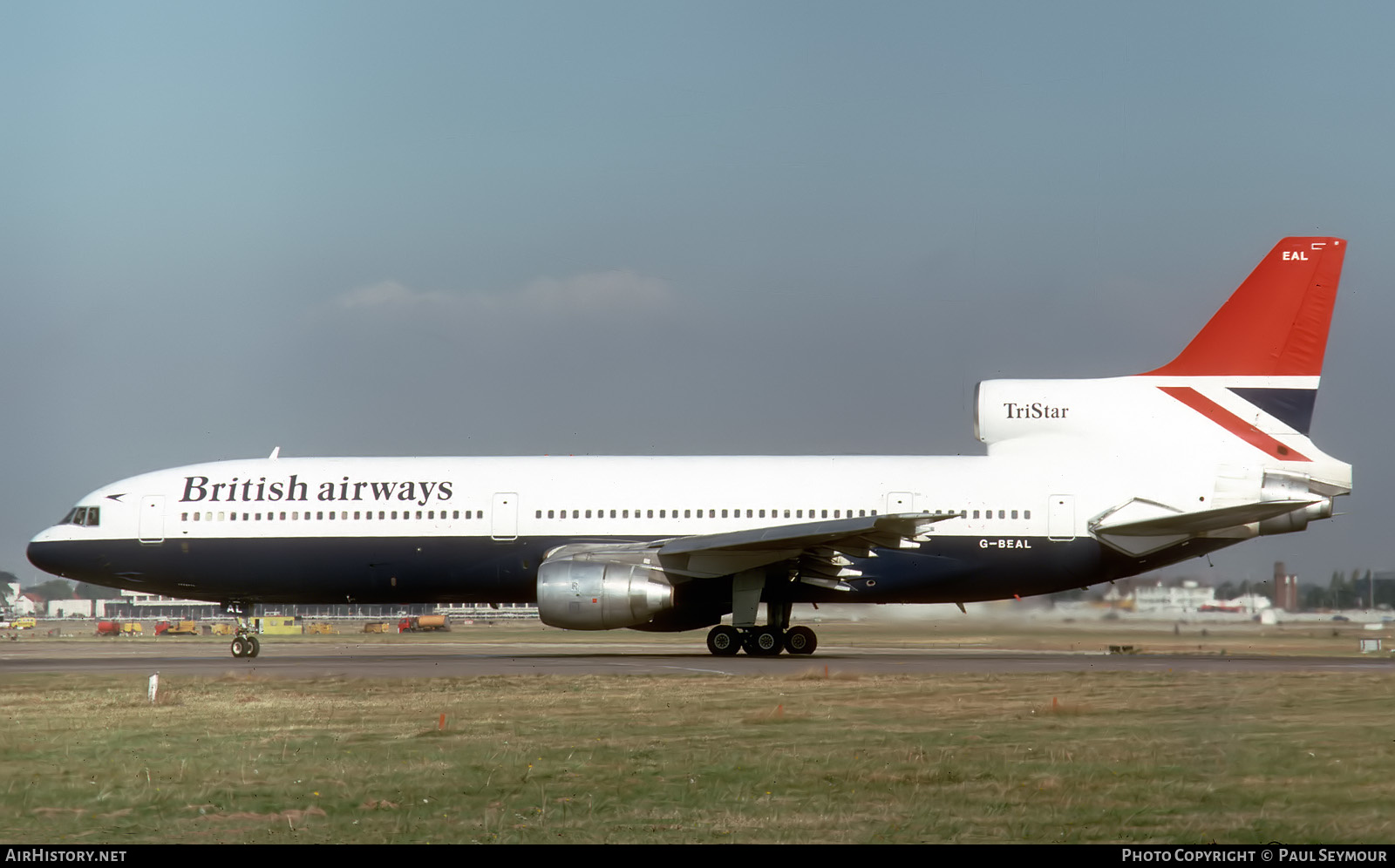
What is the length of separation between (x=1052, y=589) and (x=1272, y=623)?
13.5 feet

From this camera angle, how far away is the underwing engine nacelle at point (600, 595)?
24.8 m

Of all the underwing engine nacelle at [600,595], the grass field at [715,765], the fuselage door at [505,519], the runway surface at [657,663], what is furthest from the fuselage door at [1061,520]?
the fuselage door at [505,519]

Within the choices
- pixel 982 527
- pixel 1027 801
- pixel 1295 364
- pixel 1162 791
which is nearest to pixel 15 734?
pixel 1027 801

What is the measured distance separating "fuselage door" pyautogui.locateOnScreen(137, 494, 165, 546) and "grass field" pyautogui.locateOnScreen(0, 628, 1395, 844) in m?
10.8

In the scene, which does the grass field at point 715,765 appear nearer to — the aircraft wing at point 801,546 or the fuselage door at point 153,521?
the aircraft wing at point 801,546

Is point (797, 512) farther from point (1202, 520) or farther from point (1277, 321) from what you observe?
point (1277, 321)

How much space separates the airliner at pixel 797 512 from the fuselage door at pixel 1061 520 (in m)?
0.05


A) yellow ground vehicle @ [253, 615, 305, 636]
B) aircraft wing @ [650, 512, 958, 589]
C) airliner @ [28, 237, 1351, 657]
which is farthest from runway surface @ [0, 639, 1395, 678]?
yellow ground vehicle @ [253, 615, 305, 636]

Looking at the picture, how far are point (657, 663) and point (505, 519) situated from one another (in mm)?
5285

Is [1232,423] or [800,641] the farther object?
[1232,423]

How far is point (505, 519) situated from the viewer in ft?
90.9

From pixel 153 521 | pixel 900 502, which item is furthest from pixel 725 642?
pixel 153 521

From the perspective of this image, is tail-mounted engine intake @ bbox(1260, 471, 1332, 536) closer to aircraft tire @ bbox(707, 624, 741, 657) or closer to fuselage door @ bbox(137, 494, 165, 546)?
aircraft tire @ bbox(707, 624, 741, 657)
